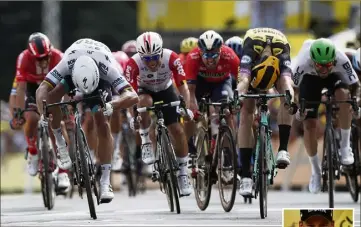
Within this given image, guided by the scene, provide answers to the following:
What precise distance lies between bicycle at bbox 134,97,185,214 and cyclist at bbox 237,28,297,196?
2.89ft

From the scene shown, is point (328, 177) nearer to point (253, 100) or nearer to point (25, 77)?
point (253, 100)

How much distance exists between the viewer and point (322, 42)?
47.7 ft

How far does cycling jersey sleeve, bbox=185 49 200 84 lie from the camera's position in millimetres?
16109

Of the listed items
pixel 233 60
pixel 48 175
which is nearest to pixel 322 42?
pixel 233 60

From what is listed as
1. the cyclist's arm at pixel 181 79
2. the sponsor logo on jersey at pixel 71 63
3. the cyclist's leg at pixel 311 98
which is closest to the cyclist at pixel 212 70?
the cyclist's arm at pixel 181 79

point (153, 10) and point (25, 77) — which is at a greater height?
point (153, 10)

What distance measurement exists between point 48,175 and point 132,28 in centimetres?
2087

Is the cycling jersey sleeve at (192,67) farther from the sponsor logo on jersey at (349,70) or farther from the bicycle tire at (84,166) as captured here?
the bicycle tire at (84,166)

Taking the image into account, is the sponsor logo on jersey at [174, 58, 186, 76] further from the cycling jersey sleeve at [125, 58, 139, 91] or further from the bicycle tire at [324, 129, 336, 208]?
the bicycle tire at [324, 129, 336, 208]

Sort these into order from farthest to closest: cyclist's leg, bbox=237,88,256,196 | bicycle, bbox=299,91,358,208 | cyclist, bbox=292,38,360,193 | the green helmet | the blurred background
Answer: the blurred background → bicycle, bbox=299,91,358,208 → cyclist, bbox=292,38,360,193 → the green helmet → cyclist's leg, bbox=237,88,256,196

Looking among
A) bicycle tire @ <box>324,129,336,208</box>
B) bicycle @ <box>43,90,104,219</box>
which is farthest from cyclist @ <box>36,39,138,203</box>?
bicycle tire @ <box>324,129,336,208</box>

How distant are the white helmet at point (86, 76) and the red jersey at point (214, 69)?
2.87 m

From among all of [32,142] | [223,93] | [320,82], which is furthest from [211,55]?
[32,142]

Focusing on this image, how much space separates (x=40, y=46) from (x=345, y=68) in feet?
12.4
